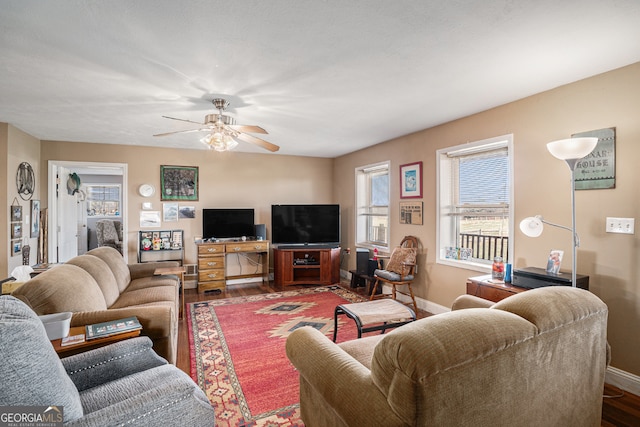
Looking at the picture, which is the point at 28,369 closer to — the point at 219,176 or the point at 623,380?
the point at 623,380

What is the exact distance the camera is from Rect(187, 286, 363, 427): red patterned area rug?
2.09m

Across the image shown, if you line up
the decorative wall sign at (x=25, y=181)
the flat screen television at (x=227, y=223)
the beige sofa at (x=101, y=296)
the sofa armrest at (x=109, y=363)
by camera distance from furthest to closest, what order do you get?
the flat screen television at (x=227, y=223), the decorative wall sign at (x=25, y=181), the beige sofa at (x=101, y=296), the sofa armrest at (x=109, y=363)

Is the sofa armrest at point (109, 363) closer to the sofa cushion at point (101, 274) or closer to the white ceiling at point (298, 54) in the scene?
the sofa cushion at point (101, 274)

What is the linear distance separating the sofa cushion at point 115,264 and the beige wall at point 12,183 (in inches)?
42.5

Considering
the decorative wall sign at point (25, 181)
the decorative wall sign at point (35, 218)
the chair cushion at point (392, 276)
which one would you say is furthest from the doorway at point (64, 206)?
the chair cushion at point (392, 276)

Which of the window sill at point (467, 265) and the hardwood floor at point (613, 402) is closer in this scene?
the hardwood floor at point (613, 402)

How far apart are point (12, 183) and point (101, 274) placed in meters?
2.02

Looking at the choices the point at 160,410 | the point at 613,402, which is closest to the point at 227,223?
the point at 160,410

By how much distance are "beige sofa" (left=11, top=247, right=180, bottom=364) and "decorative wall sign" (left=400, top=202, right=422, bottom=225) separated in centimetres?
308

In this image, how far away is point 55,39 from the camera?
6.20 feet

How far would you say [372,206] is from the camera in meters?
5.45

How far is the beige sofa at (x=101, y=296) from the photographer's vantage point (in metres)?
2.07

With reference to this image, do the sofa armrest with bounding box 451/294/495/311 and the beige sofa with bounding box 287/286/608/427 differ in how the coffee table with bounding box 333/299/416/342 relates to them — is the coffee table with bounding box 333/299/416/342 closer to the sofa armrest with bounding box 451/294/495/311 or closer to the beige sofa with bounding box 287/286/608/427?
the sofa armrest with bounding box 451/294/495/311

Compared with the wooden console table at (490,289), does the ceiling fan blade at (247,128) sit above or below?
above
